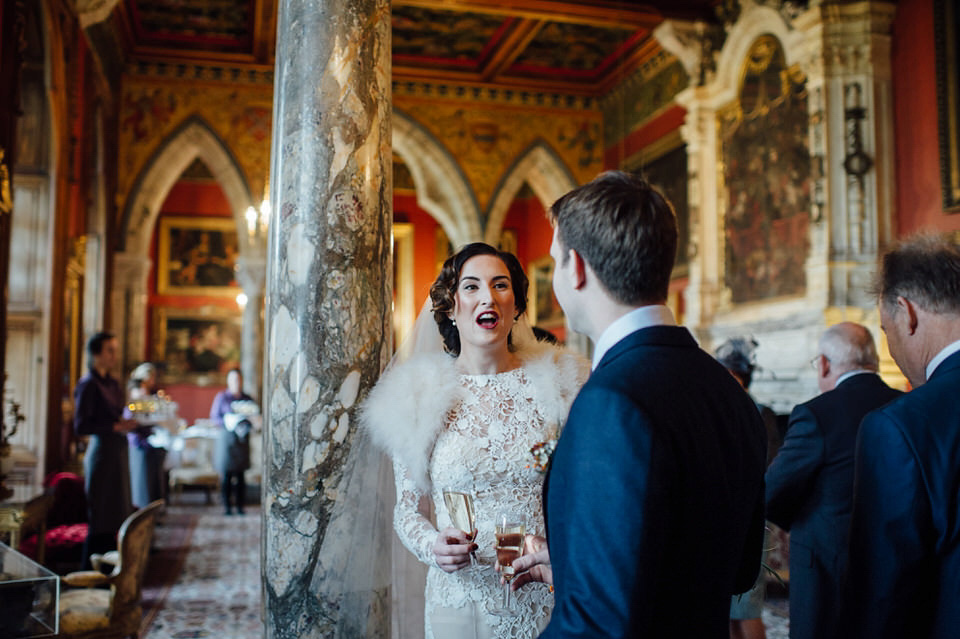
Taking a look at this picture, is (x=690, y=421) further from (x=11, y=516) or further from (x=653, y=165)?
(x=653, y=165)

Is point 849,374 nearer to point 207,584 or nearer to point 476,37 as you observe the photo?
point 207,584

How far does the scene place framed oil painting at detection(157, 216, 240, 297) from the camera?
16516 millimetres

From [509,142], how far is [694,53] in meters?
3.92

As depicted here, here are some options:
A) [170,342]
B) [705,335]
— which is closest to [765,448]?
[705,335]

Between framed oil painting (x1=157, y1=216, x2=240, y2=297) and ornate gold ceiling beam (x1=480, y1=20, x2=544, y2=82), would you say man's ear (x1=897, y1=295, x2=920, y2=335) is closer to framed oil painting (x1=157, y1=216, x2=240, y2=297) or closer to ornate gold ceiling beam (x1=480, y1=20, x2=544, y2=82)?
ornate gold ceiling beam (x1=480, y1=20, x2=544, y2=82)

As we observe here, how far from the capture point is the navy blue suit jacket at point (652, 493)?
1152 mm

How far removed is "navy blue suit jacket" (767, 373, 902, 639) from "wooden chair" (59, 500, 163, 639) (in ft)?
8.94

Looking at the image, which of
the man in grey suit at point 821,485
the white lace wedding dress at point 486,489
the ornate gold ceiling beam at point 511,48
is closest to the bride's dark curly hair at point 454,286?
the white lace wedding dress at point 486,489

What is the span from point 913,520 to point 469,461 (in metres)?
1.06

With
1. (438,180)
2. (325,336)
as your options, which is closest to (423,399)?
(325,336)

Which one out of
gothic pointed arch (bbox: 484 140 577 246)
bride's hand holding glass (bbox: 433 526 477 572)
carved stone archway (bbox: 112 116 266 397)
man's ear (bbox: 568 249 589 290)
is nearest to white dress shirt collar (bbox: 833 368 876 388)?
bride's hand holding glass (bbox: 433 526 477 572)

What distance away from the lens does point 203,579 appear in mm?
6324

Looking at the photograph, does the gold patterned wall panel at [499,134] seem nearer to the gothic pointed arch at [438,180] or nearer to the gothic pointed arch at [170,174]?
the gothic pointed arch at [438,180]

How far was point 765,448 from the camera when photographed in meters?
1.42
